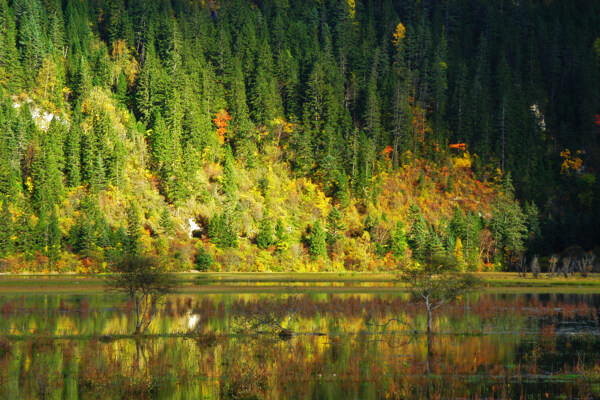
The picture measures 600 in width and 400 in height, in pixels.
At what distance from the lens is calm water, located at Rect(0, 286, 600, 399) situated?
28.6m

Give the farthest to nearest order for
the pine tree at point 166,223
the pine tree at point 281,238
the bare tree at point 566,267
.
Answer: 1. the pine tree at point 281,238
2. the pine tree at point 166,223
3. the bare tree at point 566,267

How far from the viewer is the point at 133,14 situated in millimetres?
149875

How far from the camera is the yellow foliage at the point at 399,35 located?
16462cm

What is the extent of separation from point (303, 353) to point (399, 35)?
141309 millimetres

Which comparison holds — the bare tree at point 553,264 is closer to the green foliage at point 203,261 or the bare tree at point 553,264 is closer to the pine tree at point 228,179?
the green foliage at point 203,261

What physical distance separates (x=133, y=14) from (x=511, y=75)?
9304cm

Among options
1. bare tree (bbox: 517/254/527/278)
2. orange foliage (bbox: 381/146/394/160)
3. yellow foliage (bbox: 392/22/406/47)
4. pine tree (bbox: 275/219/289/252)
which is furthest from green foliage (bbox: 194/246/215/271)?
yellow foliage (bbox: 392/22/406/47)

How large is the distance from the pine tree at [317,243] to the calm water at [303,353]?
47.3 m

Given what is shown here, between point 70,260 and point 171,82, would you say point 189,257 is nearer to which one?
point 70,260

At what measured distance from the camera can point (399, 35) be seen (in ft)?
546

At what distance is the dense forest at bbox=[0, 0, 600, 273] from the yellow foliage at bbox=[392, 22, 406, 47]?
58.9 inches

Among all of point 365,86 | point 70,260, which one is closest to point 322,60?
point 365,86

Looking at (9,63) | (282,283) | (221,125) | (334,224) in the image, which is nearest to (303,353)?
(282,283)

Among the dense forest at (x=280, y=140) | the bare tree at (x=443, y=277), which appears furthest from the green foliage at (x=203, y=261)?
the bare tree at (x=443, y=277)
